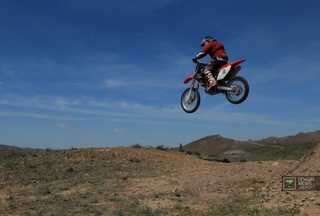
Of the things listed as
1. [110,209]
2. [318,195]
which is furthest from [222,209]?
[110,209]

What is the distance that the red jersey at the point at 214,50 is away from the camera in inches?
526

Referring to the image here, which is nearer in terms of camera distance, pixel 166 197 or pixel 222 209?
pixel 222 209

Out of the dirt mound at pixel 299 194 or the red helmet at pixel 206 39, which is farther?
the red helmet at pixel 206 39

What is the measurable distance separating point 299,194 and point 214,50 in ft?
19.2

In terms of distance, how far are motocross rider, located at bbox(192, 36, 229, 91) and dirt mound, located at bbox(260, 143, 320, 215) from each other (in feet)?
15.4

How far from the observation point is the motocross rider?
43.9 ft

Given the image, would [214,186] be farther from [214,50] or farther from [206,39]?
[206,39]

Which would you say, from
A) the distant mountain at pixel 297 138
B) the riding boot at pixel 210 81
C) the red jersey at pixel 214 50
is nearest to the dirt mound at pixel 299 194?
the riding boot at pixel 210 81

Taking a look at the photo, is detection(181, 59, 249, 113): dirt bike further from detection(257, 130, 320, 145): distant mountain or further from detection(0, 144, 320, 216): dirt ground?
detection(257, 130, 320, 145): distant mountain

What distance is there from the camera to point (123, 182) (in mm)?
20188

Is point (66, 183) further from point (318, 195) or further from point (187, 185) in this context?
point (318, 195)

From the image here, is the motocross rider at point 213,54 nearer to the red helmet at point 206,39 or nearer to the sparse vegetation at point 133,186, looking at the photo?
the red helmet at point 206,39

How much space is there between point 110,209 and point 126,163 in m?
10.9

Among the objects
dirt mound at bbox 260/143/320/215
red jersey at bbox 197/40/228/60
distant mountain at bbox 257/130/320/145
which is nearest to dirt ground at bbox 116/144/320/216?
dirt mound at bbox 260/143/320/215
